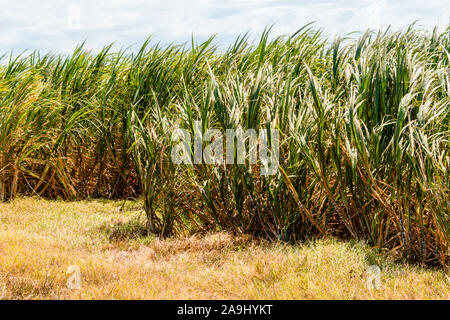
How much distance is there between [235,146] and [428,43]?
2816 millimetres

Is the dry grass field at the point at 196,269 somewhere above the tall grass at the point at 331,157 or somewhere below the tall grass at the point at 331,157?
below

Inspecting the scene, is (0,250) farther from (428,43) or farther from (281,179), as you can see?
(428,43)

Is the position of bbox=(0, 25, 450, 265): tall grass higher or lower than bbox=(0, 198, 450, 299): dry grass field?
higher

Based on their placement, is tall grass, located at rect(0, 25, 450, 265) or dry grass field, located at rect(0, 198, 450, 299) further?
tall grass, located at rect(0, 25, 450, 265)

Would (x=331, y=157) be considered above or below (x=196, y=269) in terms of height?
above

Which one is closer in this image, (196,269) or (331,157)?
(196,269)

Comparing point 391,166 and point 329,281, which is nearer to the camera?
point 329,281

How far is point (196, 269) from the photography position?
3.13 m

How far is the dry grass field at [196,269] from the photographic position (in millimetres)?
2654

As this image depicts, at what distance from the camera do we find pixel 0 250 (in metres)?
3.50

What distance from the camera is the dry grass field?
2.65 metres

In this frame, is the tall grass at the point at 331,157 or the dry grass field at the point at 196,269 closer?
the dry grass field at the point at 196,269
